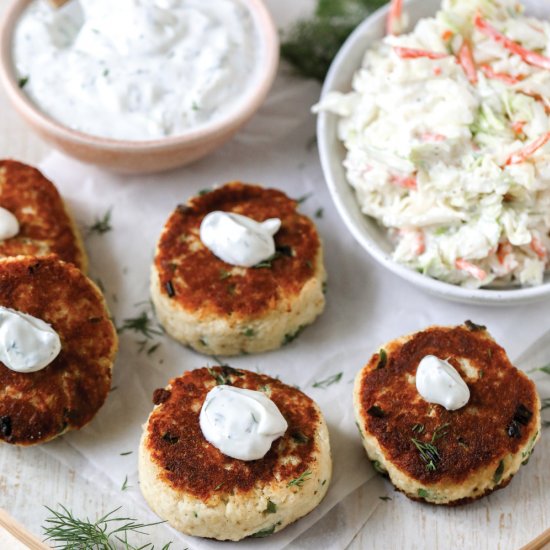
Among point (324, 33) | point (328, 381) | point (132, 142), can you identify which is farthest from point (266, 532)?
point (324, 33)

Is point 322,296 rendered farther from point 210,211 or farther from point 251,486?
point 251,486

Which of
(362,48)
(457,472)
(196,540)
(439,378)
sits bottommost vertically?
(196,540)

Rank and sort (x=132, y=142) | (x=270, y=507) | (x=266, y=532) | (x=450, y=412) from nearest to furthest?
(x=270, y=507), (x=266, y=532), (x=450, y=412), (x=132, y=142)

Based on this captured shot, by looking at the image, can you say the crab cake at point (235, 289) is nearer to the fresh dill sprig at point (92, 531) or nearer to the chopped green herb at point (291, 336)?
the chopped green herb at point (291, 336)

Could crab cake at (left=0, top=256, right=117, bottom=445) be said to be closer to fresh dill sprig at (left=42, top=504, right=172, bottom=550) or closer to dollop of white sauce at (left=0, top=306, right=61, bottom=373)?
dollop of white sauce at (left=0, top=306, right=61, bottom=373)

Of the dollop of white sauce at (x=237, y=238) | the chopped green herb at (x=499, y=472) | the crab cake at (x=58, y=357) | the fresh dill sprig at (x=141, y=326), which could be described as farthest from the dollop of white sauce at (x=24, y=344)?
the chopped green herb at (x=499, y=472)

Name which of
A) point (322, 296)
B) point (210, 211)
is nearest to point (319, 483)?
point (322, 296)

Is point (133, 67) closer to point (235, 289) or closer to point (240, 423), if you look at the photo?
point (235, 289)

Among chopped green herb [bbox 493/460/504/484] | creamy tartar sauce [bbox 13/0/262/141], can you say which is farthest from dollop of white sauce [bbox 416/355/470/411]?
creamy tartar sauce [bbox 13/0/262/141]
